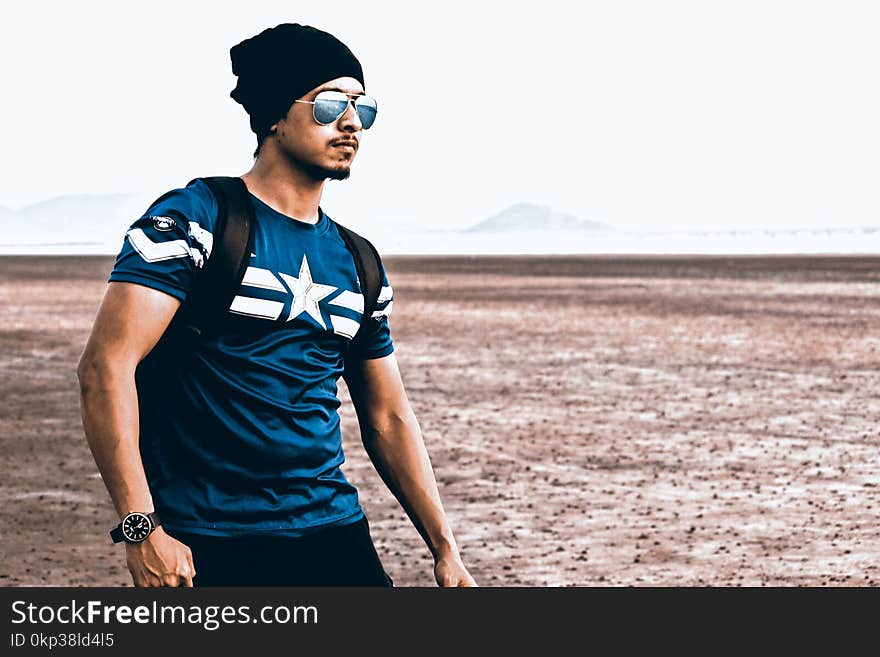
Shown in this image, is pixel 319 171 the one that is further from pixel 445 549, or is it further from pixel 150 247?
pixel 445 549

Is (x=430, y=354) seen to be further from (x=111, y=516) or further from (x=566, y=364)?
→ (x=111, y=516)

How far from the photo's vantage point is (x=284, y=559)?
9.04ft

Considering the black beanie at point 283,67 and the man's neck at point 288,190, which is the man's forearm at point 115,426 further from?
the black beanie at point 283,67

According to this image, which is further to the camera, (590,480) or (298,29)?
(590,480)

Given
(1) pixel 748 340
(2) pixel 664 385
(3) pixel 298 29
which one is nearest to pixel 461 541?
(3) pixel 298 29

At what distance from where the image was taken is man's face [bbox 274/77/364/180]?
280 cm

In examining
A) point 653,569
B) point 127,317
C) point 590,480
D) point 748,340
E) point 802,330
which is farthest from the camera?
point 802,330

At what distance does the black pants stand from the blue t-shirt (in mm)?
23

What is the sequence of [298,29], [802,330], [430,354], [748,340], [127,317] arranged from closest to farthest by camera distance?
[127,317], [298,29], [430,354], [748,340], [802,330]

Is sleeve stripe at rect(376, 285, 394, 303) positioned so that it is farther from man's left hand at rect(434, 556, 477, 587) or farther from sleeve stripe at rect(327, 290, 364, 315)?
man's left hand at rect(434, 556, 477, 587)

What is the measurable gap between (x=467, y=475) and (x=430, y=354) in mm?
10423

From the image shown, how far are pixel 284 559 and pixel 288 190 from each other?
28.7 inches

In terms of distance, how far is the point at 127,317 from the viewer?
2.51 metres

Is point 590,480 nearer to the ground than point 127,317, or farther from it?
nearer to the ground
